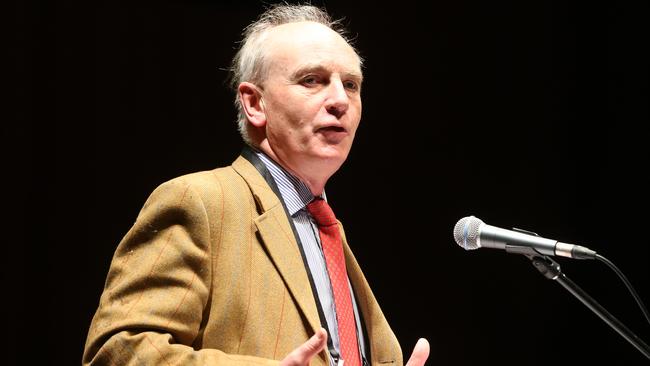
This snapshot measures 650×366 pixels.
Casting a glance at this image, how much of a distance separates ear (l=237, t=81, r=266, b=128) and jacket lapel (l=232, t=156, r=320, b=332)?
0.23 m

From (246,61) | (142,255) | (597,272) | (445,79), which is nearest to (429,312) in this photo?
(597,272)

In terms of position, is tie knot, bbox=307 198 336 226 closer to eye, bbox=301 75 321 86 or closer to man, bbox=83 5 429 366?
man, bbox=83 5 429 366

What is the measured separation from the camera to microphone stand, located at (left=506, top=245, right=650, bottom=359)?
6.25 feet

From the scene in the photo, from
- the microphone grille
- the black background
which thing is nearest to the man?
the microphone grille

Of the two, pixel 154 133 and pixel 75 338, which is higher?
pixel 154 133

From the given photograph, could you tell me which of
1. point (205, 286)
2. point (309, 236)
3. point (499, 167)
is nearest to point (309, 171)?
point (309, 236)

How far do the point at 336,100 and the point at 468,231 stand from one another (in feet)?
1.73

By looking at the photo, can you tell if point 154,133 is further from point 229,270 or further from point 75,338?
point 229,270

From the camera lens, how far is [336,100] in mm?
2348

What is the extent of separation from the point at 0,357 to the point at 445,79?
2182 millimetres

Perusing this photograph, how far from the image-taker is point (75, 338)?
9.77 feet

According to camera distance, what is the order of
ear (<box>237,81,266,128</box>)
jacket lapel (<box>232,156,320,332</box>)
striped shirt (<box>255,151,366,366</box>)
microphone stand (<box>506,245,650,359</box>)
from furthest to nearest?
ear (<box>237,81,266,128</box>) → striped shirt (<box>255,151,366,366</box>) → jacket lapel (<box>232,156,320,332</box>) → microphone stand (<box>506,245,650,359</box>)

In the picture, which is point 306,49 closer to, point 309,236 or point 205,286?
point 309,236

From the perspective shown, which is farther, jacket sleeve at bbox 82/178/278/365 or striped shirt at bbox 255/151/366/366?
striped shirt at bbox 255/151/366/366
